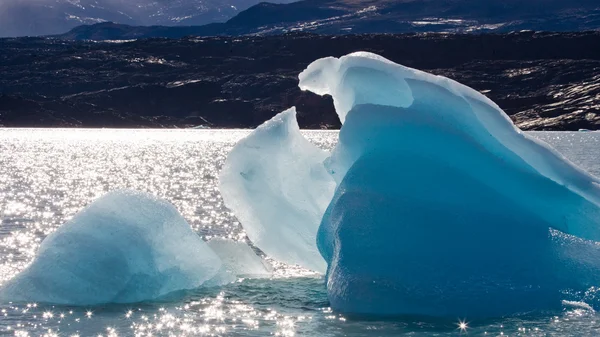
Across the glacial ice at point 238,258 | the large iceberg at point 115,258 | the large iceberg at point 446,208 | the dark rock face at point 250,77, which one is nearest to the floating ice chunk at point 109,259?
the large iceberg at point 115,258

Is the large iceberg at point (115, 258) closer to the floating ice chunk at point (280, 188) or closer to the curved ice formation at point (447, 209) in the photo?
the floating ice chunk at point (280, 188)

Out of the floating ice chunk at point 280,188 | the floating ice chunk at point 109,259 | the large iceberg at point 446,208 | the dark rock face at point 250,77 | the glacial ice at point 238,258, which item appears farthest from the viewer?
the dark rock face at point 250,77

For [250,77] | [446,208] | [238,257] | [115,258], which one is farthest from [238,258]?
[250,77]

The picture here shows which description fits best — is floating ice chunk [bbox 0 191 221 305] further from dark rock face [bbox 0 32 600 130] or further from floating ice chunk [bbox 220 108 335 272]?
dark rock face [bbox 0 32 600 130]

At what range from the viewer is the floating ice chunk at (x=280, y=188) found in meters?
13.3

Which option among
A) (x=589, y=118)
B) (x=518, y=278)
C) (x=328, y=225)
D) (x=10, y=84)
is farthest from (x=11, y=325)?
(x=10, y=84)

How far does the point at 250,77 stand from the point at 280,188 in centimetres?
13807

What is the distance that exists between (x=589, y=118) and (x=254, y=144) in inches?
4133

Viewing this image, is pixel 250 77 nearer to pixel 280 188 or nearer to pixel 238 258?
pixel 238 258

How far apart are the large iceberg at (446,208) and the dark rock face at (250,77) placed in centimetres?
10311

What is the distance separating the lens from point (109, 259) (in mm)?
11562

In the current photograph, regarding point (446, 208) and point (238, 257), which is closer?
point (446, 208)

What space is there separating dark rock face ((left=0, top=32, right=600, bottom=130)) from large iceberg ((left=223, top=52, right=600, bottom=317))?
103 meters

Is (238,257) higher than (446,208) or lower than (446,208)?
lower
